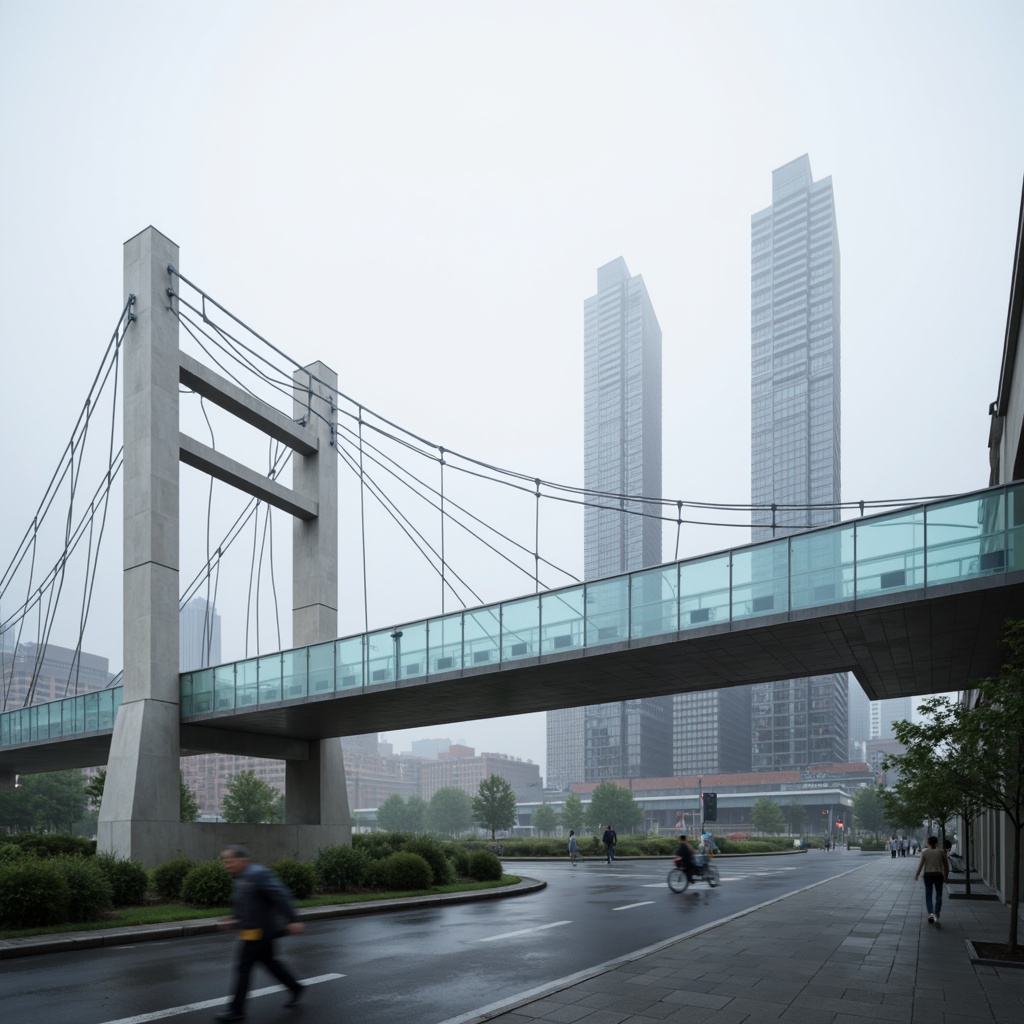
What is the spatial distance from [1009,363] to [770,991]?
1830cm

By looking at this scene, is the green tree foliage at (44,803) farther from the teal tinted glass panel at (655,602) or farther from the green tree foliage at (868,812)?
the green tree foliage at (868,812)

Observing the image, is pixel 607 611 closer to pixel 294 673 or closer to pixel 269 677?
pixel 294 673

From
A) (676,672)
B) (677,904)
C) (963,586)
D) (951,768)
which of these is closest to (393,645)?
(676,672)

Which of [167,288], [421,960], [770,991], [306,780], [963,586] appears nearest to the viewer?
[770,991]

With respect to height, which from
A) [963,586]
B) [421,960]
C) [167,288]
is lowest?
[421,960]

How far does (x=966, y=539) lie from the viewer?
1922 cm

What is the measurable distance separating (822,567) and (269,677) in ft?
60.6

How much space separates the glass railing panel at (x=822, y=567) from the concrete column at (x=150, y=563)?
1981cm

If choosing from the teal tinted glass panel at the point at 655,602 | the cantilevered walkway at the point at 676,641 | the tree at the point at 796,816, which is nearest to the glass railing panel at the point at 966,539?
the cantilevered walkway at the point at 676,641

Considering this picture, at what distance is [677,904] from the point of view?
22.3 metres

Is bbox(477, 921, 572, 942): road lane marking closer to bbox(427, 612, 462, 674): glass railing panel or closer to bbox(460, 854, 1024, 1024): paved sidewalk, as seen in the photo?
bbox(460, 854, 1024, 1024): paved sidewalk

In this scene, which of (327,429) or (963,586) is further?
(327,429)

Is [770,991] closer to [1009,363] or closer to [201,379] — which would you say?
[1009,363]

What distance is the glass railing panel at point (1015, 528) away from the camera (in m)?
18.5
